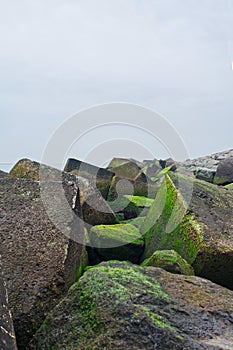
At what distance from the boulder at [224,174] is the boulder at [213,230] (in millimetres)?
5032

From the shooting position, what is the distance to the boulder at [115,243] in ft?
13.4

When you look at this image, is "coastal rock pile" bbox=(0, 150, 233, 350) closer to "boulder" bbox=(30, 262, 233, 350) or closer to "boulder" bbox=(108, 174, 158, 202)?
"boulder" bbox=(30, 262, 233, 350)

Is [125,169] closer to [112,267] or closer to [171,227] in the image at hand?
[171,227]

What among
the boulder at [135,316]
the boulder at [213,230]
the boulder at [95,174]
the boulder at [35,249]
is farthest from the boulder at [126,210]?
the boulder at [135,316]

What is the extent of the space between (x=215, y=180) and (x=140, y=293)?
7531 mm

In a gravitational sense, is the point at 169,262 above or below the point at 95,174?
below

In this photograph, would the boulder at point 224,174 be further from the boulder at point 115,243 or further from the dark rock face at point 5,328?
the dark rock face at point 5,328

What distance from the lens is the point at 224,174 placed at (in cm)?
975

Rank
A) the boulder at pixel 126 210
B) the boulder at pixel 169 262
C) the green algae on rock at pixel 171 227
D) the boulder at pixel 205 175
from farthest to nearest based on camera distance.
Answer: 1. the boulder at pixel 205 175
2. the boulder at pixel 126 210
3. the green algae on rock at pixel 171 227
4. the boulder at pixel 169 262

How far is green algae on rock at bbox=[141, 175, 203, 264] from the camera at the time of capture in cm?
376

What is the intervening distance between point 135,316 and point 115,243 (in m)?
1.85

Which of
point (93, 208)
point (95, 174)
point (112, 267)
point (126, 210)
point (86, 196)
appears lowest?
point (126, 210)

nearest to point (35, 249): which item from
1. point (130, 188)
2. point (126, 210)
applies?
point (126, 210)

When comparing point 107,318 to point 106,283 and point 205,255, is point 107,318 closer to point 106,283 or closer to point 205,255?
point 106,283
